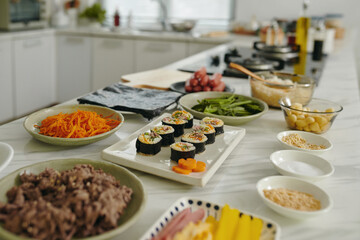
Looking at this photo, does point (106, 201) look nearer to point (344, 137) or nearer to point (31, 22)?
point (344, 137)

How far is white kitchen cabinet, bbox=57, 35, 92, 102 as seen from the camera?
446cm

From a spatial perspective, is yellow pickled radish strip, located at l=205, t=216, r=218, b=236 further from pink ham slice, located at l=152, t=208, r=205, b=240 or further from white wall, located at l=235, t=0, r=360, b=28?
white wall, located at l=235, t=0, r=360, b=28

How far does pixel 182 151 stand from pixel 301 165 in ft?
1.19

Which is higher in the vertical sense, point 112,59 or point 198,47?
point 198,47

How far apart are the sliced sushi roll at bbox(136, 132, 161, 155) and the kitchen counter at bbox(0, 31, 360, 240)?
84mm

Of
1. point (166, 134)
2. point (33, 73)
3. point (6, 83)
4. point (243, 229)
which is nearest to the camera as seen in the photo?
point (243, 229)

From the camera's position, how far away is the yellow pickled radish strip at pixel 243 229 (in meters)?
0.77

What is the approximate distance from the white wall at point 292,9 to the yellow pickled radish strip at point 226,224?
14.3 ft

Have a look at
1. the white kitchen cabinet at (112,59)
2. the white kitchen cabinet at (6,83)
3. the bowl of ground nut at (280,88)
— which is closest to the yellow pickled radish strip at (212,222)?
the bowl of ground nut at (280,88)

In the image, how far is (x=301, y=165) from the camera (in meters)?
1.14

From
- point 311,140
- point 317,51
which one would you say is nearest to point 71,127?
point 311,140

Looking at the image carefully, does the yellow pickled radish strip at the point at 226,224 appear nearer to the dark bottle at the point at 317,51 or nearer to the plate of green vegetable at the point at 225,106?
the plate of green vegetable at the point at 225,106

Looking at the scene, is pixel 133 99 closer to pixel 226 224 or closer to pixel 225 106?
pixel 225 106

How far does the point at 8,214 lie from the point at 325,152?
3.25 feet
